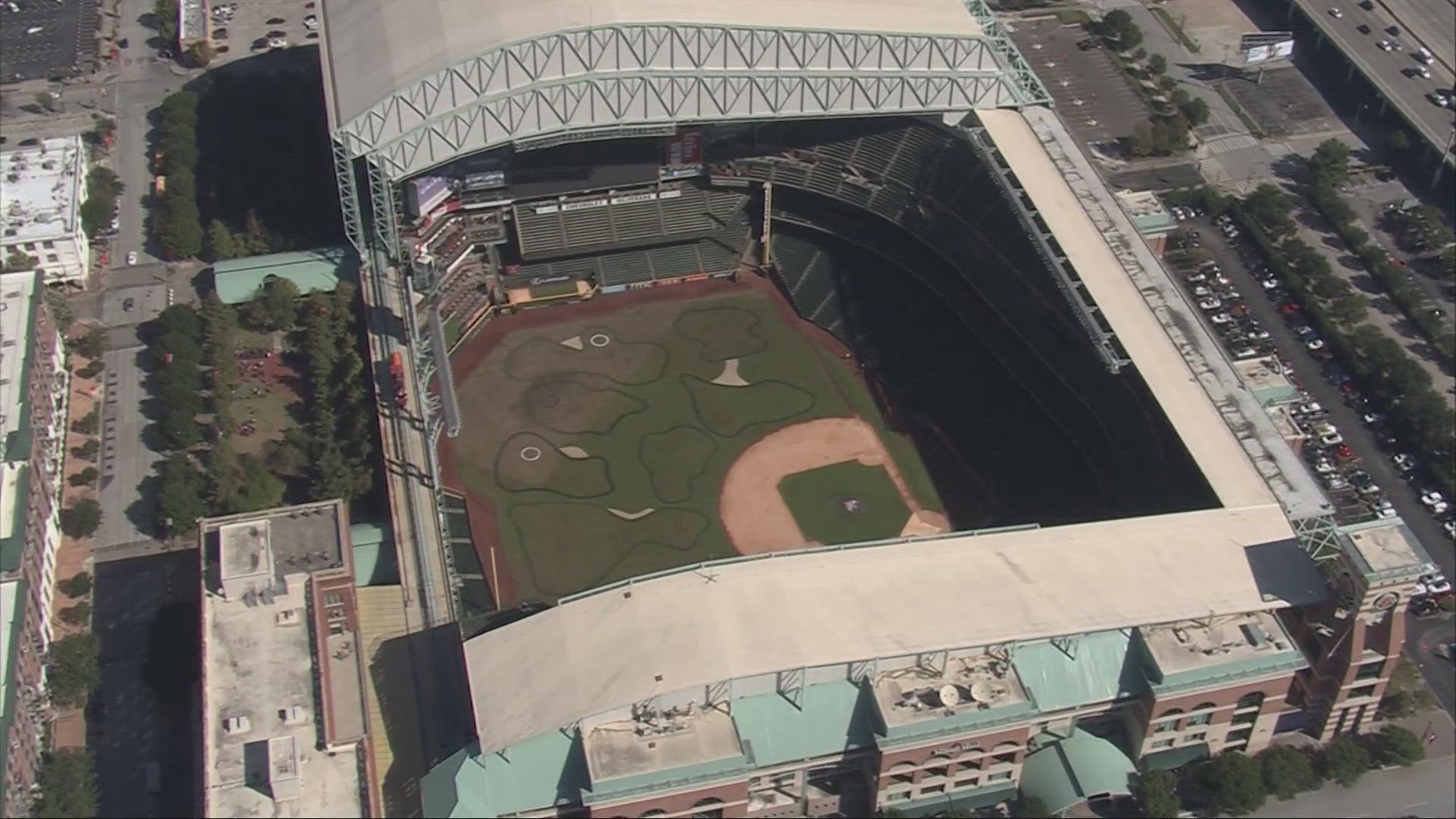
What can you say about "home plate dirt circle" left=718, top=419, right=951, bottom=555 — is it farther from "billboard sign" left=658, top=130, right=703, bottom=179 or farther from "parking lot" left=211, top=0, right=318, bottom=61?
"parking lot" left=211, top=0, right=318, bottom=61

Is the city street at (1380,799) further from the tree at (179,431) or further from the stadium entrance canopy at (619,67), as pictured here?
the tree at (179,431)

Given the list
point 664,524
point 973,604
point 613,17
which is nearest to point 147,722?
point 664,524

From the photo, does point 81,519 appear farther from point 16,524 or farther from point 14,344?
point 14,344

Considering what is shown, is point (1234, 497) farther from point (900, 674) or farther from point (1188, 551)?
point (900, 674)

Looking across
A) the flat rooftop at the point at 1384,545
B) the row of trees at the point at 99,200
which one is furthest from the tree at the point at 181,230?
the flat rooftop at the point at 1384,545

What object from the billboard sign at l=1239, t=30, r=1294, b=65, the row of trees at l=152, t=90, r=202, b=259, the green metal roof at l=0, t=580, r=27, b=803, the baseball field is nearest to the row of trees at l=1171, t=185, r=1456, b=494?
the billboard sign at l=1239, t=30, r=1294, b=65
